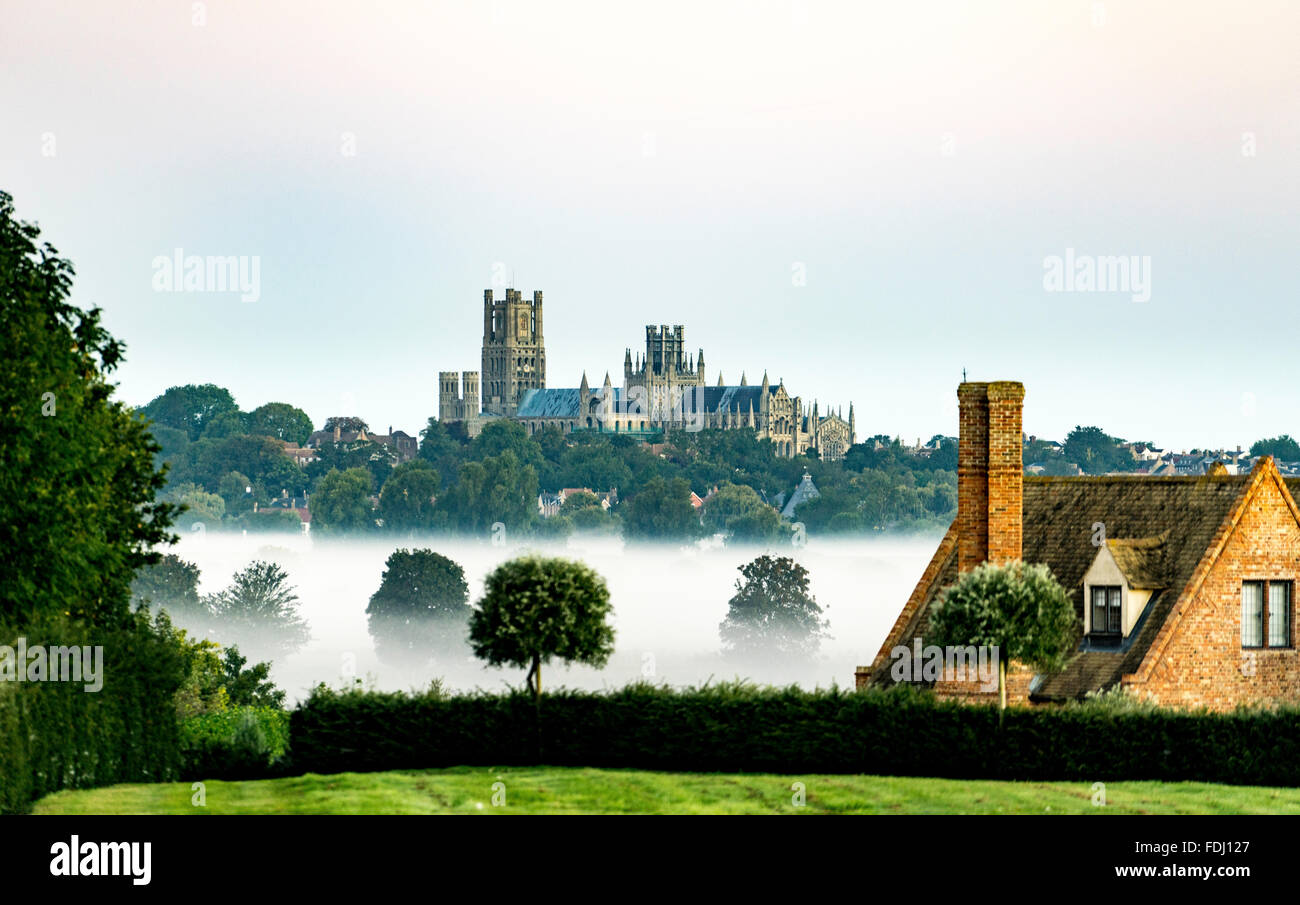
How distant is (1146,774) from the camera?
33.6m

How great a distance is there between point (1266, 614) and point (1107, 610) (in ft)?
10.0

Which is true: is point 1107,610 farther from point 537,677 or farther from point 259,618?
point 259,618

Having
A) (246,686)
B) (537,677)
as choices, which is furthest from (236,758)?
(246,686)

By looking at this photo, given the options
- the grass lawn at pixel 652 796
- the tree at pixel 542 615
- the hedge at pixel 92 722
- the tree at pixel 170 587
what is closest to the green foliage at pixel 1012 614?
the grass lawn at pixel 652 796

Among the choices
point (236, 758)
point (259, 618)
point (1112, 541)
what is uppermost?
point (1112, 541)

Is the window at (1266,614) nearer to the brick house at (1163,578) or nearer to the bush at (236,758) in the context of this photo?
the brick house at (1163,578)

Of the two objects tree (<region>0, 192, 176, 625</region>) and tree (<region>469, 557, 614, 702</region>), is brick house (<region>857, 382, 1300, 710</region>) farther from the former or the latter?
tree (<region>0, 192, 176, 625</region>)

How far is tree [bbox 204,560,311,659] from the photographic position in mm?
171500

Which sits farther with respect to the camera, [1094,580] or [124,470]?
[124,470]

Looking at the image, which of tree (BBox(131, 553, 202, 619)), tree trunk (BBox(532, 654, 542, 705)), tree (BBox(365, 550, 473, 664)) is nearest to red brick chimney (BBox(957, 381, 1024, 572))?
tree trunk (BBox(532, 654, 542, 705))

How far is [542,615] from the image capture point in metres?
37.3
